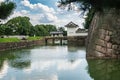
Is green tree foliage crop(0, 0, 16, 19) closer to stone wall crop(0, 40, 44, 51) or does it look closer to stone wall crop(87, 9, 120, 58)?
stone wall crop(87, 9, 120, 58)

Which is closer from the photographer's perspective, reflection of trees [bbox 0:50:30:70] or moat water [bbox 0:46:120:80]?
moat water [bbox 0:46:120:80]

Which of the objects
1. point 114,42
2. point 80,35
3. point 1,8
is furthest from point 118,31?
point 80,35

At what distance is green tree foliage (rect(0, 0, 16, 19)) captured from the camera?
6.82 meters

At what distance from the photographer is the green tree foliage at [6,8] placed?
6.82 meters

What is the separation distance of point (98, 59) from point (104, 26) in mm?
2550

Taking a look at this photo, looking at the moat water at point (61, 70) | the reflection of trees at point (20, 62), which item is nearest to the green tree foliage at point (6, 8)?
the moat water at point (61, 70)

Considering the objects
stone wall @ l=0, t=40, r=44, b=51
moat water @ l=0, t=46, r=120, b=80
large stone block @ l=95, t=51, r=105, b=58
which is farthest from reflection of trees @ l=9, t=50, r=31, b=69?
stone wall @ l=0, t=40, r=44, b=51

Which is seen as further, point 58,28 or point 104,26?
point 58,28

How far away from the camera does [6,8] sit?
685 cm

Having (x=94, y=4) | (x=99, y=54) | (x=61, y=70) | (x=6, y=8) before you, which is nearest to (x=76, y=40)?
(x=99, y=54)

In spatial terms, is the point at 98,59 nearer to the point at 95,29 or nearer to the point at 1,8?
the point at 95,29

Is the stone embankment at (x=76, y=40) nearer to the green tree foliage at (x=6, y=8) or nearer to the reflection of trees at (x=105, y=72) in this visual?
the reflection of trees at (x=105, y=72)

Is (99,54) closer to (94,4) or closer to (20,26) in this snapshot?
(94,4)

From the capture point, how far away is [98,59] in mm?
23422
